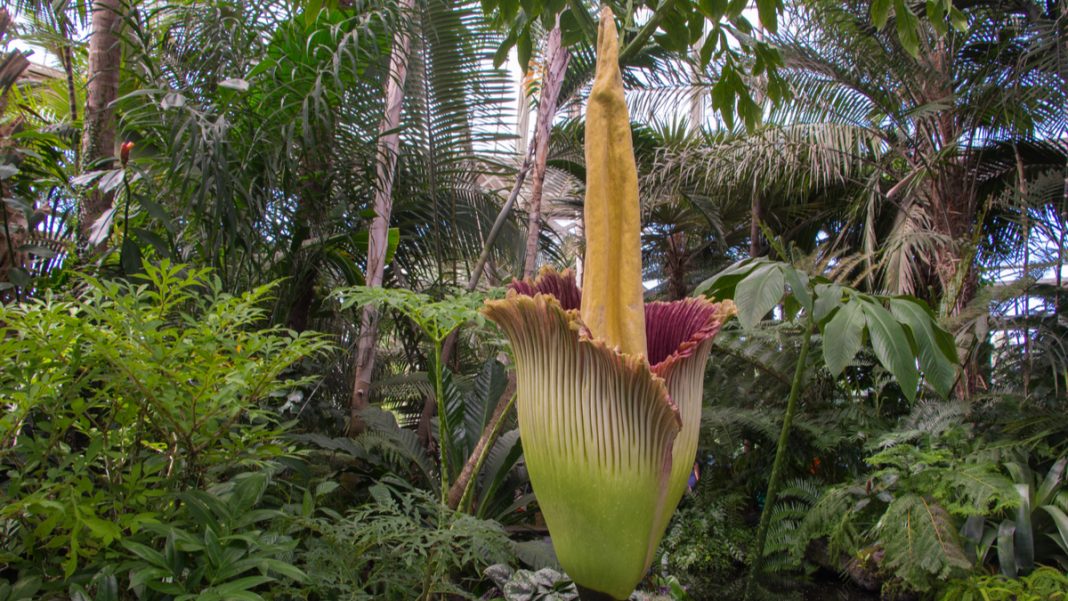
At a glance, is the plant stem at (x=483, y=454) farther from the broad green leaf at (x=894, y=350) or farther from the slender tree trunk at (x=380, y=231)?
the slender tree trunk at (x=380, y=231)

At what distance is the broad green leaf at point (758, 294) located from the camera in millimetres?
949

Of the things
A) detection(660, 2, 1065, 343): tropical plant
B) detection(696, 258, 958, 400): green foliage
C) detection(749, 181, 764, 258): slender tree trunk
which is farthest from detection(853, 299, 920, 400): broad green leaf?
detection(749, 181, 764, 258): slender tree trunk

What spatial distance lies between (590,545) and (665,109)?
552 centimetres

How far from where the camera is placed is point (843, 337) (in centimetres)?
102

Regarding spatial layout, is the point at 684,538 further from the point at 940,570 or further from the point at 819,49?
the point at 819,49

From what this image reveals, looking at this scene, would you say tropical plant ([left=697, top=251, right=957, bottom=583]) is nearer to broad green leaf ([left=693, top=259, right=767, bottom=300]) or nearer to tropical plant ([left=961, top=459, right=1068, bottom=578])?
broad green leaf ([left=693, top=259, right=767, bottom=300])

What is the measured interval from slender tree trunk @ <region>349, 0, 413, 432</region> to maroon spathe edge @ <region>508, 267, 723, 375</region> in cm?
217

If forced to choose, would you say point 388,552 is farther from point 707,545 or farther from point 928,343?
point 707,545

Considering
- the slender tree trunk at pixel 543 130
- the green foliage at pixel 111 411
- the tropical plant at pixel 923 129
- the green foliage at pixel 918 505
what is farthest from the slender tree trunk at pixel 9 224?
the tropical plant at pixel 923 129

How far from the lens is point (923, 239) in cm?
376

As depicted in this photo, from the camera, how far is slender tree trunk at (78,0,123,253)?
5.97ft

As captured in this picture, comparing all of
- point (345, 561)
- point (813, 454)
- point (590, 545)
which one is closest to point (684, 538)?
point (813, 454)

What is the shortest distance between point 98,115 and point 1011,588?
2.62m

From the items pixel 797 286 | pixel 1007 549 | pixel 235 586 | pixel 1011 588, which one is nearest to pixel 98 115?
pixel 235 586
